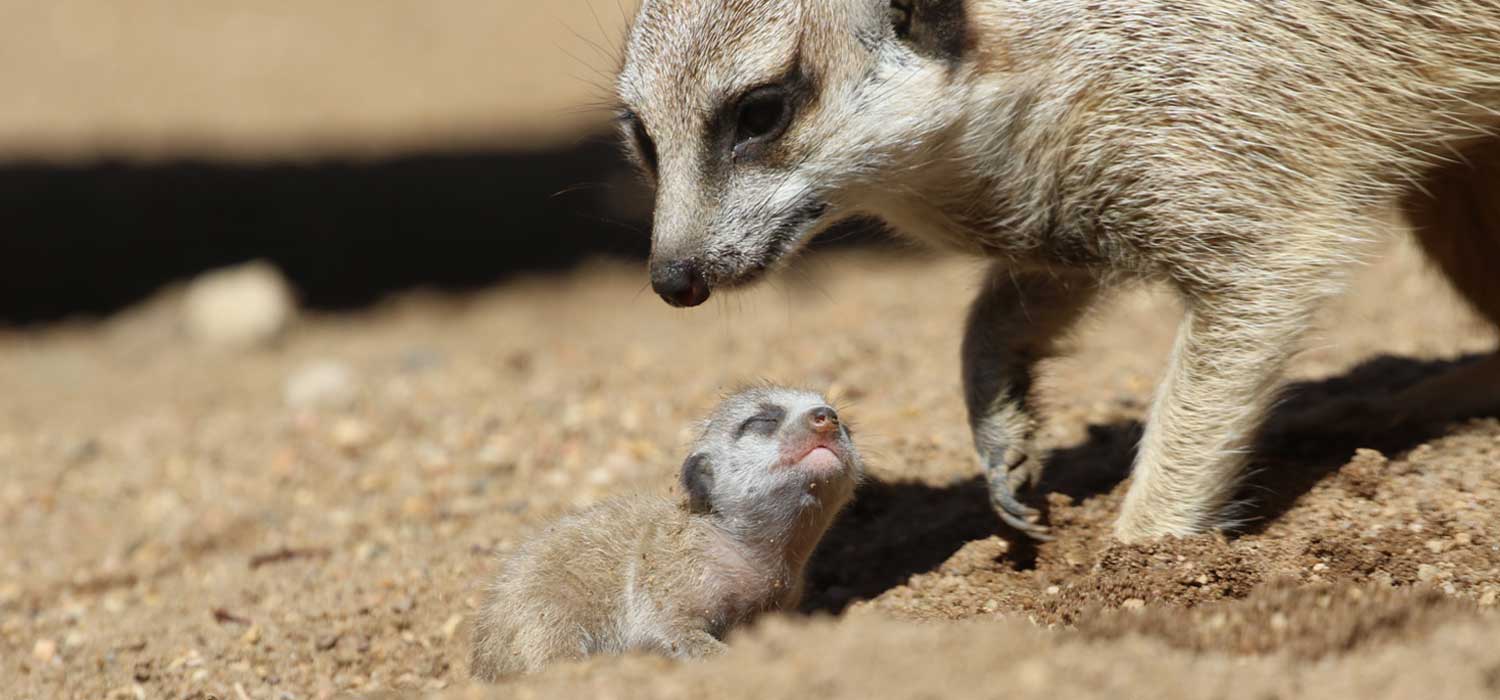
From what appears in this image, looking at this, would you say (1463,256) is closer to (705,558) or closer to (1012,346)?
(1012,346)

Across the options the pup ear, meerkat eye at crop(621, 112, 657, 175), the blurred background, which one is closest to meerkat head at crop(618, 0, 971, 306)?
the pup ear

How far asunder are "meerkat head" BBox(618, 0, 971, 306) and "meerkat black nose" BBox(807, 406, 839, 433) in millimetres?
358

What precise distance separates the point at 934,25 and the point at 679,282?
0.85 m

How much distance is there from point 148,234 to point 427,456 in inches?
287

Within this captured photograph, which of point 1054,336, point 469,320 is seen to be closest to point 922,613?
point 1054,336

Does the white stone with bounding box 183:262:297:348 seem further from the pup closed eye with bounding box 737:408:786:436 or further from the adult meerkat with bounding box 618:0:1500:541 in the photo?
the pup closed eye with bounding box 737:408:786:436

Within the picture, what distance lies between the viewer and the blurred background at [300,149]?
37.6 feet

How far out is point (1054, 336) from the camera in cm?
432

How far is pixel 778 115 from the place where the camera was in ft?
11.9

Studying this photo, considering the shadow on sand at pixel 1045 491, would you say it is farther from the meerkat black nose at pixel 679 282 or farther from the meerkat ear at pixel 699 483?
the meerkat black nose at pixel 679 282

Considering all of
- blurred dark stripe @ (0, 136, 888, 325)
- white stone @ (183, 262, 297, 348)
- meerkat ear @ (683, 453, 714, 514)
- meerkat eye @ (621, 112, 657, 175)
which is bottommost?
blurred dark stripe @ (0, 136, 888, 325)

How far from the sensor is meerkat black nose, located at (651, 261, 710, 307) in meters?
3.54

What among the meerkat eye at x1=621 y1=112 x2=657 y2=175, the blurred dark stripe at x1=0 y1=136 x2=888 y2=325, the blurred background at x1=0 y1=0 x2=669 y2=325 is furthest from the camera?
the blurred background at x1=0 y1=0 x2=669 y2=325

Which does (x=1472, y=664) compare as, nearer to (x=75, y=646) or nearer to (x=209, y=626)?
(x=209, y=626)
